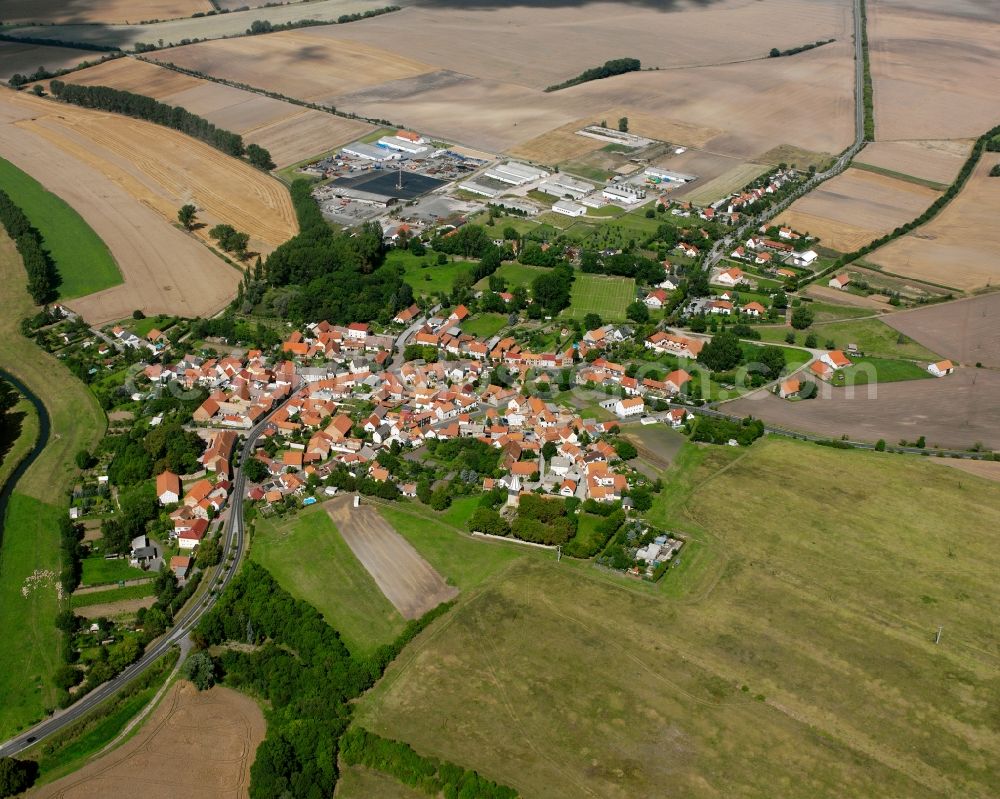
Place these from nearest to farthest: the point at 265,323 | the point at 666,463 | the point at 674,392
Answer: the point at 666,463 < the point at 674,392 < the point at 265,323

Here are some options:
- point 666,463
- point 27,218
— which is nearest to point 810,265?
point 666,463

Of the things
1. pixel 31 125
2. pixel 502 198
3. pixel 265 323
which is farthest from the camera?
pixel 31 125

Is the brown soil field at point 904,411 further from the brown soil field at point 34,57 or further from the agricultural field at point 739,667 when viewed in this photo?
the brown soil field at point 34,57

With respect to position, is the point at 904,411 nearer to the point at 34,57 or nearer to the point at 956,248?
the point at 956,248

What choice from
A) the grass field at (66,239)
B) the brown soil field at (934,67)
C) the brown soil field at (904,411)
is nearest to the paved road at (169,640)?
the brown soil field at (904,411)

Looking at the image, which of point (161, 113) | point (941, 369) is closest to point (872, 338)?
point (941, 369)

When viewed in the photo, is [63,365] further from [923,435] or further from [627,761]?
[923,435]
